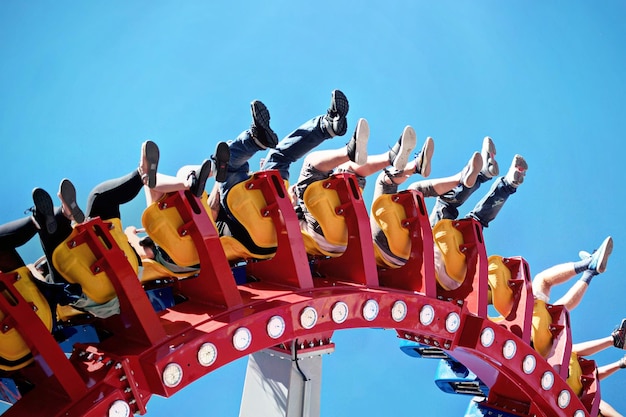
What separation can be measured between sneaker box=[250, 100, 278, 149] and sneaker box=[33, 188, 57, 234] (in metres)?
1.24

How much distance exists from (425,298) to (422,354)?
120cm

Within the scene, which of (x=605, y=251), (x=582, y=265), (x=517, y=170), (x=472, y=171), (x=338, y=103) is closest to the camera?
(x=338, y=103)

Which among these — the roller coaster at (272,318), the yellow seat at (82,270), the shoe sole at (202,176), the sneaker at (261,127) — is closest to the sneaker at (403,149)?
the roller coaster at (272,318)

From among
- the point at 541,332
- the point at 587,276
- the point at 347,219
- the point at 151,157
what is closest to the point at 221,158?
the point at 151,157

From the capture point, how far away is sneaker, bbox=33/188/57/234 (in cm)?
361

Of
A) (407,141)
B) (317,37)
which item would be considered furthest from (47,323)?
(317,37)

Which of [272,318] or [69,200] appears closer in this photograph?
[69,200]

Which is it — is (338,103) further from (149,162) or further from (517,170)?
(517,170)

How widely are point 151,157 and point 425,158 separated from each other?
1.83 m

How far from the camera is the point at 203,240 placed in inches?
163

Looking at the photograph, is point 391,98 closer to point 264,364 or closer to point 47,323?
point 264,364

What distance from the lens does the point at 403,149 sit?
4797 millimetres

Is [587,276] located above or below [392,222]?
below

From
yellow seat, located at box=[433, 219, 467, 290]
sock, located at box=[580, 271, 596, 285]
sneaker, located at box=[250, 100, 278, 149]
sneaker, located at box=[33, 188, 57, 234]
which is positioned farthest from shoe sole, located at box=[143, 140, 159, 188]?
sock, located at box=[580, 271, 596, 285]
